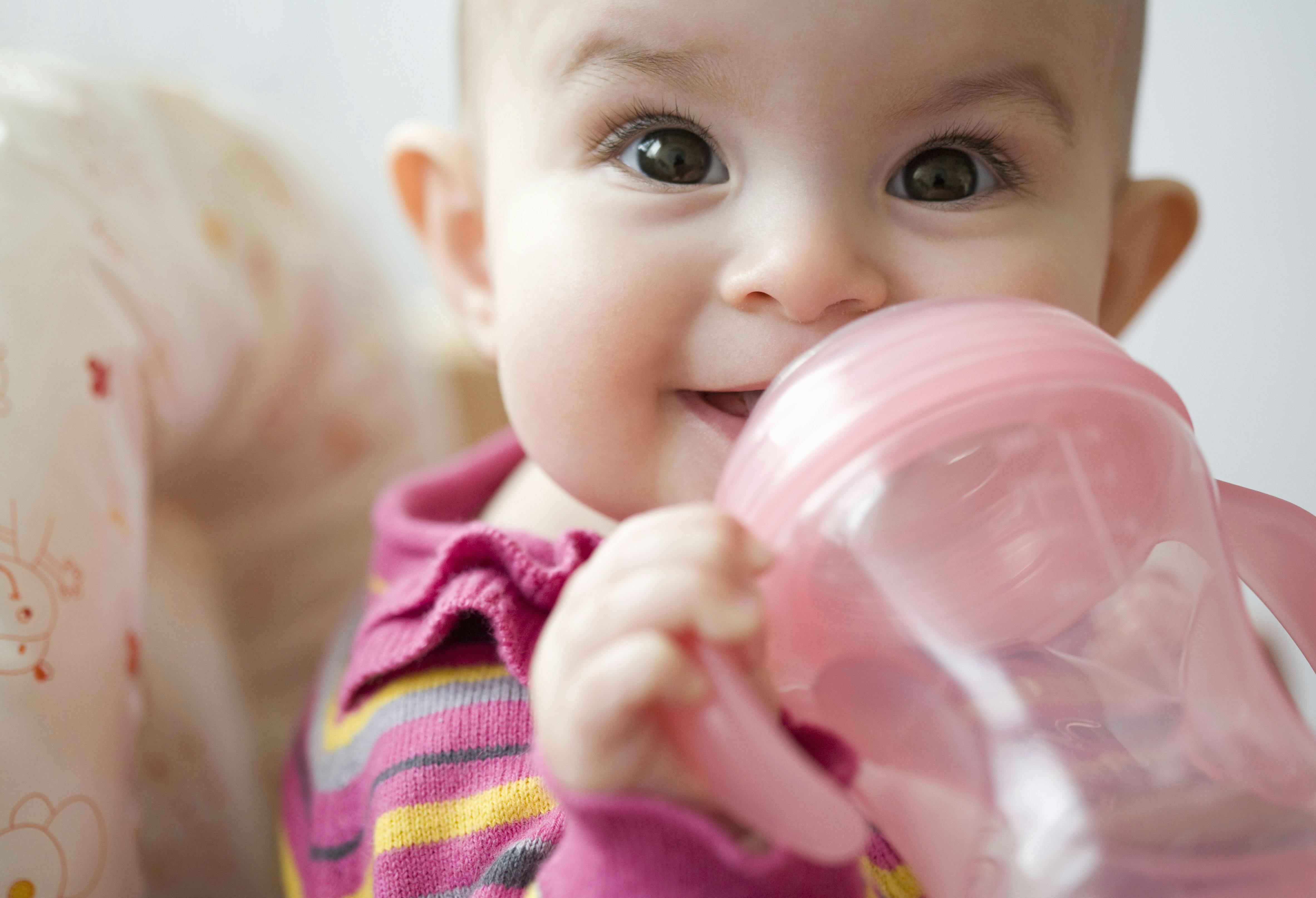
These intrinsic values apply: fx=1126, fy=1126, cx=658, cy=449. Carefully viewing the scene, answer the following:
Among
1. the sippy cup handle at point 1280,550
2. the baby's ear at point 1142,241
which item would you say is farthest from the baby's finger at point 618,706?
the baby's ear at point 1142,241

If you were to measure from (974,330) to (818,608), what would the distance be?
0.14 metres

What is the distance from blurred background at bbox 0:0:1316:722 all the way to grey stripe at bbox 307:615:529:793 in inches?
25.3

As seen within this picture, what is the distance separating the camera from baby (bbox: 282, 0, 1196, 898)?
610 millimetres

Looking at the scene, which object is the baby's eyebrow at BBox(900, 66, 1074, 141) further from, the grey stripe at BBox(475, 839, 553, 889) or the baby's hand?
the grey stripe at BBox(475, 839, 553, 889)

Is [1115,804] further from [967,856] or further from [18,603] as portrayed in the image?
[18,603]

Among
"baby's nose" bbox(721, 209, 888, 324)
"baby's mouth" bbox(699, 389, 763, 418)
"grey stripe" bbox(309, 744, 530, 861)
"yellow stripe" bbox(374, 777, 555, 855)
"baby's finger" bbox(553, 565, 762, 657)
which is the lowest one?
"yellow stripe" bbox(374, 777, 555, 855)

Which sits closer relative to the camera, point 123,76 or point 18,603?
point 18,603

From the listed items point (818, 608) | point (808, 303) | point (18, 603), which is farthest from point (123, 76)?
point (818, 608)

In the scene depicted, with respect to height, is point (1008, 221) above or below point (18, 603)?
above

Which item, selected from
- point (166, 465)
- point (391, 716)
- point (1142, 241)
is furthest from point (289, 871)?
point (1142, 241)

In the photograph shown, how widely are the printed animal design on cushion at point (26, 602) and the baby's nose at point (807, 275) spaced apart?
1.39ft

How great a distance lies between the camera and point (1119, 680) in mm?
511

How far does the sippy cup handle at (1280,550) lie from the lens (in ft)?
1.85

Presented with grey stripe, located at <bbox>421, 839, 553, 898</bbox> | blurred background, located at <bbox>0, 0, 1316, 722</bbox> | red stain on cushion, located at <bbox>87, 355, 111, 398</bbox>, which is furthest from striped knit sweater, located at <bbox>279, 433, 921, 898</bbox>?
blurred background, located at <bbox>0, 0, 1316, 722</bbox>
